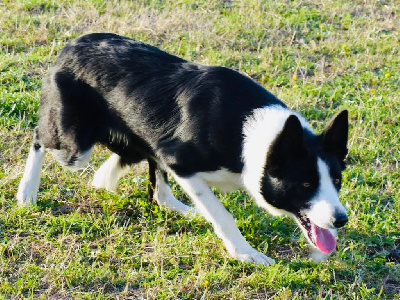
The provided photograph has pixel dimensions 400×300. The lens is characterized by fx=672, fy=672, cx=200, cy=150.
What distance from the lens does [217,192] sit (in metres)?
5.55

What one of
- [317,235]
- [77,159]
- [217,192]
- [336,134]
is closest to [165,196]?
[217,192]

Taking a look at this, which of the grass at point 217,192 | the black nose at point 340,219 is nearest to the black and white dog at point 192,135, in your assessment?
the black nose at point 340,219

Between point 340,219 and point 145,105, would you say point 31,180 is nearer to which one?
point 145,105

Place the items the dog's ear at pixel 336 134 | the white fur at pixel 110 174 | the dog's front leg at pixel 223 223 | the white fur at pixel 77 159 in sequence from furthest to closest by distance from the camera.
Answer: the white fur at pixel 110 174, the white fur at pixel 77 159, the dog's front leg at pixel 223 223, the dog's ear at pixel 336 134

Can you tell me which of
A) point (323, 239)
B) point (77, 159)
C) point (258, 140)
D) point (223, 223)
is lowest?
point (77, 159)

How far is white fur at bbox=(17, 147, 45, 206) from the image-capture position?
5.26 m

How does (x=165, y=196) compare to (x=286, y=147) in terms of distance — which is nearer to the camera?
(x=286, y=147)

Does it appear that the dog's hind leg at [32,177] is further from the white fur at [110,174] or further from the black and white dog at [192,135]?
the white fur at [110,174]

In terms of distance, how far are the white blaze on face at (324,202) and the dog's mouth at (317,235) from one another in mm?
176

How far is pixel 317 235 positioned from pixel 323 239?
55 millimetres

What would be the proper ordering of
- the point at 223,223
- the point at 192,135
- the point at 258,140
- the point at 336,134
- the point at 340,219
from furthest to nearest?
the point at 223,223 < the point at 192,135 < the point at 258,140 < the point at 336,134 < the point at 340,219

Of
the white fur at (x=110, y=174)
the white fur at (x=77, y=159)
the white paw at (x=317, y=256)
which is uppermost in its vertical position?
the white paw at (x=317, y=256)

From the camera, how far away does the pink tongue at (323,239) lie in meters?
4.39

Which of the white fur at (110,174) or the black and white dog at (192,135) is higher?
the black and white dog at (192,135)
